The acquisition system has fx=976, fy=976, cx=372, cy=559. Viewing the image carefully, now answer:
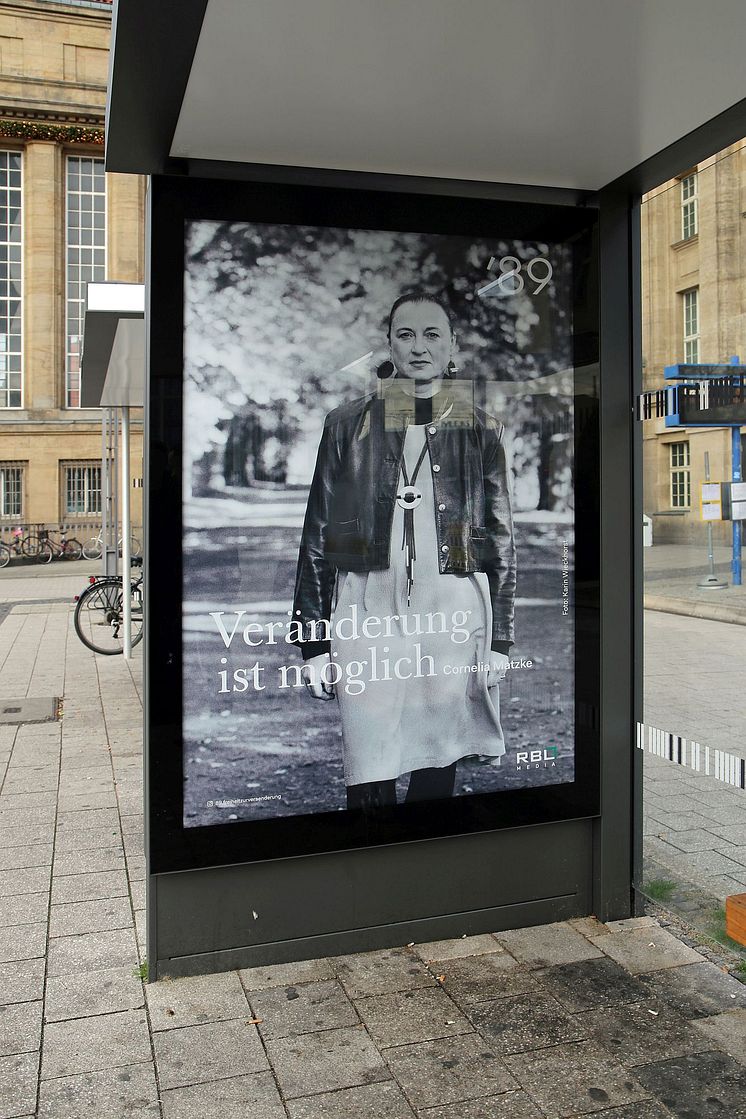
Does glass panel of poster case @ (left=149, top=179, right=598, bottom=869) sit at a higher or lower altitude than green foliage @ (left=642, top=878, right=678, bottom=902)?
higher

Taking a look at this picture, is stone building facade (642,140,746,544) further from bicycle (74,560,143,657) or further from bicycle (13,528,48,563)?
bicycle (13,528,48,563)

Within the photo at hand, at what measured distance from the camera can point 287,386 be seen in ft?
11.4

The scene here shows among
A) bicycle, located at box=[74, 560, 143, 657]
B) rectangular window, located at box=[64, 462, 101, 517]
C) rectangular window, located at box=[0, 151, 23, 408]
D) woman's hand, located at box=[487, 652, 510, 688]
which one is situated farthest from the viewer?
rectangular window, located at box=[0, 151, 23, 408]

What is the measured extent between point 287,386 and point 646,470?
4.75ft

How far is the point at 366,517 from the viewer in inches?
142

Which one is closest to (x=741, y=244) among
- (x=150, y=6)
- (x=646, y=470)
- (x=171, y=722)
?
(x=646, y=470)

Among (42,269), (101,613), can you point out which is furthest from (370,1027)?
(42,269)

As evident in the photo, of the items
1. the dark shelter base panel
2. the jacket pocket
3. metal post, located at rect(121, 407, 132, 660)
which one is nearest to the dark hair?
the jacket pocket

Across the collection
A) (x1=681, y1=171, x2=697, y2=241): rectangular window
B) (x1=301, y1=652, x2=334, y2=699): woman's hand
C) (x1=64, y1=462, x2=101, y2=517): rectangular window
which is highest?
(x1=64, y1=462, x2=101, y2=517): rectangular window

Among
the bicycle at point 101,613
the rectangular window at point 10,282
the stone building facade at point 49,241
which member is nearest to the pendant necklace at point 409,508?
the bicycle at point 101,613

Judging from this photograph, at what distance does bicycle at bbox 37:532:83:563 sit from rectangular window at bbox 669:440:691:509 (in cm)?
3294

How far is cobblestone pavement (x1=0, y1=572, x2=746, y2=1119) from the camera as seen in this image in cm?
275

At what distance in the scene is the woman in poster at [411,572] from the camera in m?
3.55

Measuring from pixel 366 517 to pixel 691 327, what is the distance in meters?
1.35
